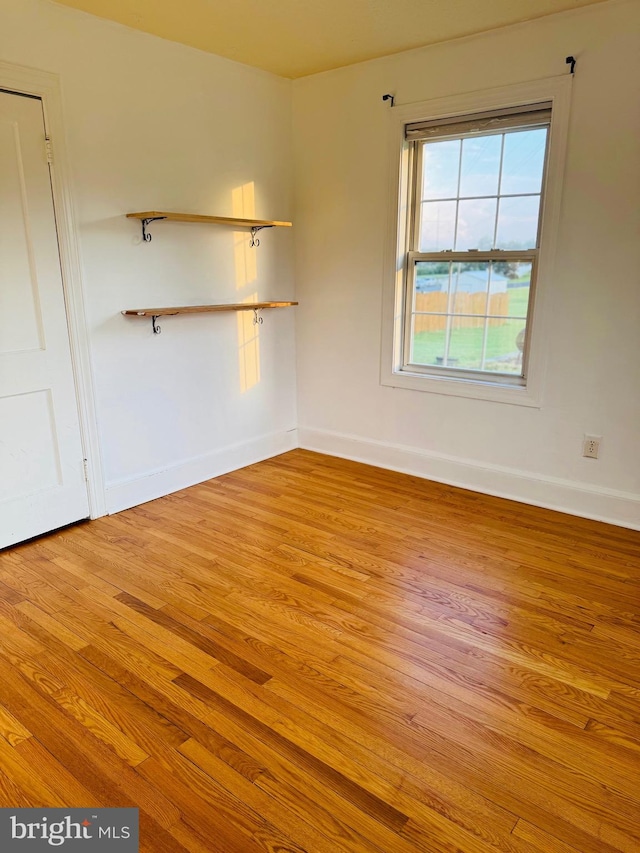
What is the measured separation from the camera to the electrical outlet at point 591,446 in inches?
121

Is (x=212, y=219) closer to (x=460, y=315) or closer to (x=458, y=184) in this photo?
(x=458, y=184)

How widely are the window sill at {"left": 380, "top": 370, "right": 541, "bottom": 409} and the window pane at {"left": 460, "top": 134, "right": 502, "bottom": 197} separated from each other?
1.09 m

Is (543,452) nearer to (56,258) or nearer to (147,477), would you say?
(147,477)

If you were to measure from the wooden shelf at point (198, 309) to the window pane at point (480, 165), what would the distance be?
136 cm

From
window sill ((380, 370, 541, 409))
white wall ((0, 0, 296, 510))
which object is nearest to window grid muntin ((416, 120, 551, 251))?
window sill ((380, 370, 541, 409))

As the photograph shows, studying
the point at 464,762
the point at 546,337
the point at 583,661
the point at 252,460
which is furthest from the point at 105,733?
the point at 546,337

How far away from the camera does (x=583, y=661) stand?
2041 mm

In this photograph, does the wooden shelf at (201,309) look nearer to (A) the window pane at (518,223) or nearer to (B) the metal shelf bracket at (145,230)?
(B) the metal shelf bracket at (145,230)

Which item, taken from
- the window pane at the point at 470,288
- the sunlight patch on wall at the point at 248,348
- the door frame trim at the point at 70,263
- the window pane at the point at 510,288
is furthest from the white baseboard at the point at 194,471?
the window pane at the point at 510,288

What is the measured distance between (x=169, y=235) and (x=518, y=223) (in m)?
1.95

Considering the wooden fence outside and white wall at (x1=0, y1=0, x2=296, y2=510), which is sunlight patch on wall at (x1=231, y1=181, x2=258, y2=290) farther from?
the wooden fence outside

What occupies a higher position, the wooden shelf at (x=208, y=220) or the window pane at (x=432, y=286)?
the wooden shelf at (x=208, y=220)

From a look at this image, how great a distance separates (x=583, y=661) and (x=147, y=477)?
95.2 inches

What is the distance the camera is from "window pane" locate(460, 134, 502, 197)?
10.6 ft
